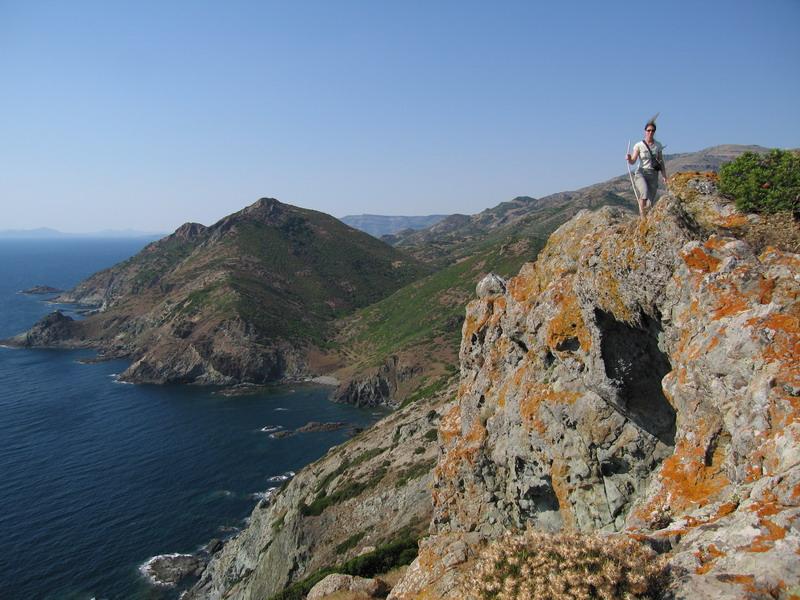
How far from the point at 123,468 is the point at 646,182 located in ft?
301

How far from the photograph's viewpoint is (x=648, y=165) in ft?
52.3

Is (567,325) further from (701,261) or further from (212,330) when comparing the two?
(212,330)

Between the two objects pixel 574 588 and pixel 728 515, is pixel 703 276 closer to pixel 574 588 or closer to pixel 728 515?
pixel 728 515

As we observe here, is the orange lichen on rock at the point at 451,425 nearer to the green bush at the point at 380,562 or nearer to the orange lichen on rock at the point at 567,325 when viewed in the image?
the green bush at the point at 380,562

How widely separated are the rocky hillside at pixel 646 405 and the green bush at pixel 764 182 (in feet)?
1.88

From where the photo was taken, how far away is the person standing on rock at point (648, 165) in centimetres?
1570

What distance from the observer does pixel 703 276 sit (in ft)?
42.5

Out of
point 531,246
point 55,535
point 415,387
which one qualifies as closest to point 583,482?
point 55,535

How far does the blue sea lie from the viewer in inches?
2330

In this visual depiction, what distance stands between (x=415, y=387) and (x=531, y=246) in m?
77.8

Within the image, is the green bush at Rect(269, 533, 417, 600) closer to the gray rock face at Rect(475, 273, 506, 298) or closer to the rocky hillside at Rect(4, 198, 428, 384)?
the gray rock face at Rect(475, 273, 506, 298)

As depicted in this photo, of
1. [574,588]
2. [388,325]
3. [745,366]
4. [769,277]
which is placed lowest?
[388,325]

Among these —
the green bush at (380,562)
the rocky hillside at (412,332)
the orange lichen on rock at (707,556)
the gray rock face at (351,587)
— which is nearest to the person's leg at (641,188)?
the orange lichen on rock at (707,556)

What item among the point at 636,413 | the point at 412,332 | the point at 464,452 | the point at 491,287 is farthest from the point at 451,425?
the point at 412,332
